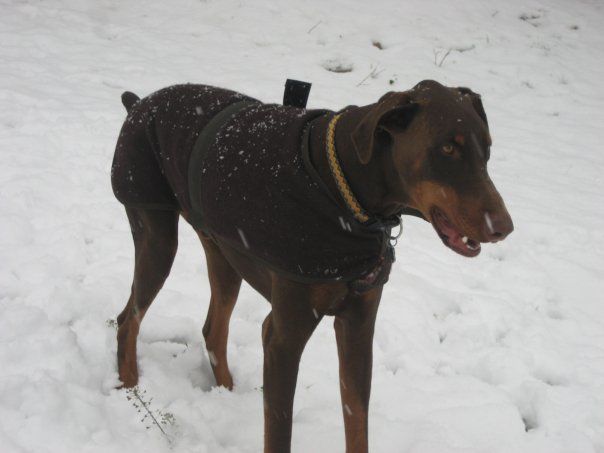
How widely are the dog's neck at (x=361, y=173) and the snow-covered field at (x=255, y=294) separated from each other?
1274 mm

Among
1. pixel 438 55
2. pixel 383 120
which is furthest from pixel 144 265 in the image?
pixel 438 55

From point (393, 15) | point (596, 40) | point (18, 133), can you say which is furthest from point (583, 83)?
point (18, 133)

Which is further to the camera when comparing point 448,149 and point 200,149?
point 200,149

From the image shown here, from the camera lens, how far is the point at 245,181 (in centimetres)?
197

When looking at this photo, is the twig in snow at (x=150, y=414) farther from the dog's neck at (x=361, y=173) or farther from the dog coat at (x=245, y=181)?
the dog's neck at (x=361, y=173)

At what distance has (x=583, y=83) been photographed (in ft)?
25.4

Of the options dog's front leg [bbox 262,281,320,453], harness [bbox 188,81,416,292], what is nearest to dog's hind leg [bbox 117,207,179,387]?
harness [bbox 188,81,416,292]

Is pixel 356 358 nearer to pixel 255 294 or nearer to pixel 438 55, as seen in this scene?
pixel 255 294

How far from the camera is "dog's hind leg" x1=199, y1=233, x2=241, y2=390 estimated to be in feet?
9.01

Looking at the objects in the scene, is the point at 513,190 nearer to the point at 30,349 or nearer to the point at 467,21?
the point at 30,349

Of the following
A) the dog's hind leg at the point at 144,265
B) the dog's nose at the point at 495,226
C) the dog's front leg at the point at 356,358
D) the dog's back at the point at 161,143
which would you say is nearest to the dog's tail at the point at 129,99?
the dog's back at the point at 161,143

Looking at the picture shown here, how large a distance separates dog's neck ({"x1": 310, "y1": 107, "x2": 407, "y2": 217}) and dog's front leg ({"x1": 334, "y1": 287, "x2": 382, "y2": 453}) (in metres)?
0.35

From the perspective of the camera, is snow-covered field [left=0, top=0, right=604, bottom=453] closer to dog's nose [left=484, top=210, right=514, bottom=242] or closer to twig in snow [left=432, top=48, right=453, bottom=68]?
twig in snow [left=432, top=48, right=453, bottom=68]

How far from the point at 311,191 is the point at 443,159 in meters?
0.41
